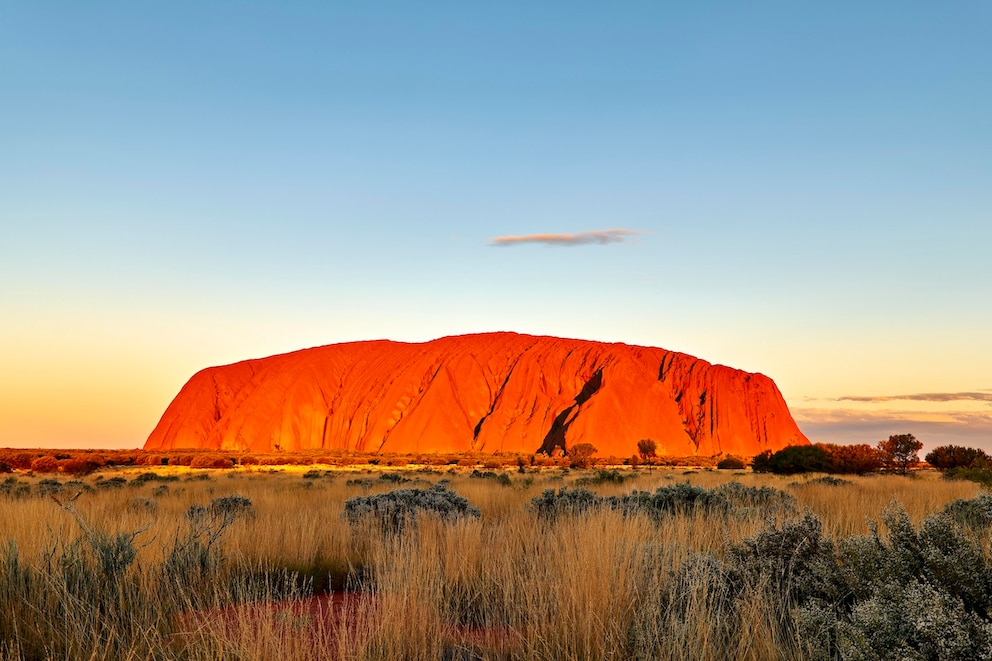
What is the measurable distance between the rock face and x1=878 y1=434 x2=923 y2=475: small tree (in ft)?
125

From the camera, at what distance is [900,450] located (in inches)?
1670

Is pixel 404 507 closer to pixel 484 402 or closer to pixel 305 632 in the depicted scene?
pixel 305 632

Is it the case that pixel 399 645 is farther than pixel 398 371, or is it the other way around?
pixel 398 371

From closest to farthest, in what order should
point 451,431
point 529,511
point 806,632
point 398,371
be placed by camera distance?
1. point 806,632
2. point 529,511
3. point 451,431
4. point 398,371

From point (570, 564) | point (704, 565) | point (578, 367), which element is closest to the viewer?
point (704, 565)

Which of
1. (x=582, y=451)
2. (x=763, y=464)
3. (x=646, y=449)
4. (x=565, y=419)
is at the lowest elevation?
(x=646, y=449)

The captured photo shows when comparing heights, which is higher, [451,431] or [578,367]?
[578,367]

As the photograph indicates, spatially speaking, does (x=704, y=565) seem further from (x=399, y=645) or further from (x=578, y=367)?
(x=578, y=367)

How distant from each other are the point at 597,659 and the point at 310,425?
316 feet

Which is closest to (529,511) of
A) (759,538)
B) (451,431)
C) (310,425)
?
(759,538)

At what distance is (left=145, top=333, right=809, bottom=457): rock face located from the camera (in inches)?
3339

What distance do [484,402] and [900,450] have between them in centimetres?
5662

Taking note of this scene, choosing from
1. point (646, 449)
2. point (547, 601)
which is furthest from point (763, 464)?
point (547, 601)

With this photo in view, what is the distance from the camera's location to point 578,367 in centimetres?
9300
